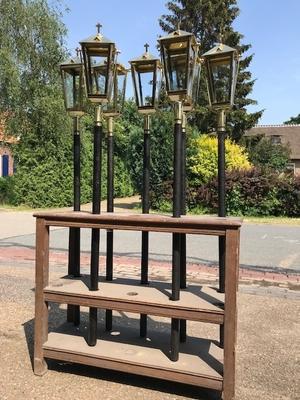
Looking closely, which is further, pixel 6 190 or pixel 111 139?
pixel 6 190

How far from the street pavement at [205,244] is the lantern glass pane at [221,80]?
4.65m

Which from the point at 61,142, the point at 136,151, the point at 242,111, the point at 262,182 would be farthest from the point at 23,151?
the point at 242,111

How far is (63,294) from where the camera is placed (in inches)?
135

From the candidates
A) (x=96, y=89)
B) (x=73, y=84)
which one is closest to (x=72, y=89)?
(x=73, y=84)

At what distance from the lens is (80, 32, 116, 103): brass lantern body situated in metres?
3.39

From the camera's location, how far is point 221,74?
3.67 m

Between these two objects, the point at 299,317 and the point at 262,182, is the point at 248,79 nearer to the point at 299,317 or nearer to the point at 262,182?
the point at 262,182

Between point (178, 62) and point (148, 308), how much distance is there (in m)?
1.68

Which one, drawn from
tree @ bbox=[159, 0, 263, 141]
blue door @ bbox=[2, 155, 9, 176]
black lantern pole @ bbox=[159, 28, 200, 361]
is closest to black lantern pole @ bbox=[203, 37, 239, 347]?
black lantern pole @ bbox=[159, 28, 200, 361]

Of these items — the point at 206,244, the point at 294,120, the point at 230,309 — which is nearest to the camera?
the point at 230,309

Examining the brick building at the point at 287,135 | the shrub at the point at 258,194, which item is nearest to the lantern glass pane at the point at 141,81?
the shrub at the point at 258,194

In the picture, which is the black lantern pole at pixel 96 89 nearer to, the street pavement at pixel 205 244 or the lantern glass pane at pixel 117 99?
the lantern glass pane at pixel 117 99

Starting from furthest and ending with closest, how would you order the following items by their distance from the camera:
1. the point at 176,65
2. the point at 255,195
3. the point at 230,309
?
the point at 255,195 < the point at 176,65 < the point at 230,309

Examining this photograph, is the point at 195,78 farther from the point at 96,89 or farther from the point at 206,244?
the point at 206,244
